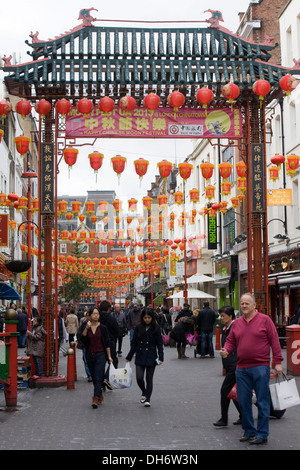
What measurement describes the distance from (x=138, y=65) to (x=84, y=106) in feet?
6.11

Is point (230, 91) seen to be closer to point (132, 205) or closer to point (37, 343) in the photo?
→ point (37, 343)

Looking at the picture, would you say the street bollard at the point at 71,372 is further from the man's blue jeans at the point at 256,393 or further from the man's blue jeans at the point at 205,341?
the man's blue jeans at the point at 205,341

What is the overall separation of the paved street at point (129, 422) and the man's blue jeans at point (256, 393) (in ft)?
0.81

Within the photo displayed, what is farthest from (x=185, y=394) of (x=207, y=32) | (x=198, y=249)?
(x=198, y=249)

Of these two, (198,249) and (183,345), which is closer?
(183,345)

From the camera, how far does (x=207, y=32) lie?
682 inches

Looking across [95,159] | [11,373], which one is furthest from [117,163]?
[11,373]

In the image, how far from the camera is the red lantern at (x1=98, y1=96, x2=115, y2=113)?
52.5 ft

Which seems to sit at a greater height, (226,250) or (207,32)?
(207,32)

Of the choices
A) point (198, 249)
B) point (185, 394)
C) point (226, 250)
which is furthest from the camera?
point (198, 249)

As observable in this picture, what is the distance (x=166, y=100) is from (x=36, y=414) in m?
8.66

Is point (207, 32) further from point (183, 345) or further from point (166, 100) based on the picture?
point (183, 345)

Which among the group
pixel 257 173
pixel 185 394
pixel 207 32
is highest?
pixel 207 32

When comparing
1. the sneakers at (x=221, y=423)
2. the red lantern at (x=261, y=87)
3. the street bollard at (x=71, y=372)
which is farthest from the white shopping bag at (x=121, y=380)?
the red lantern at (x=261, y=87)
